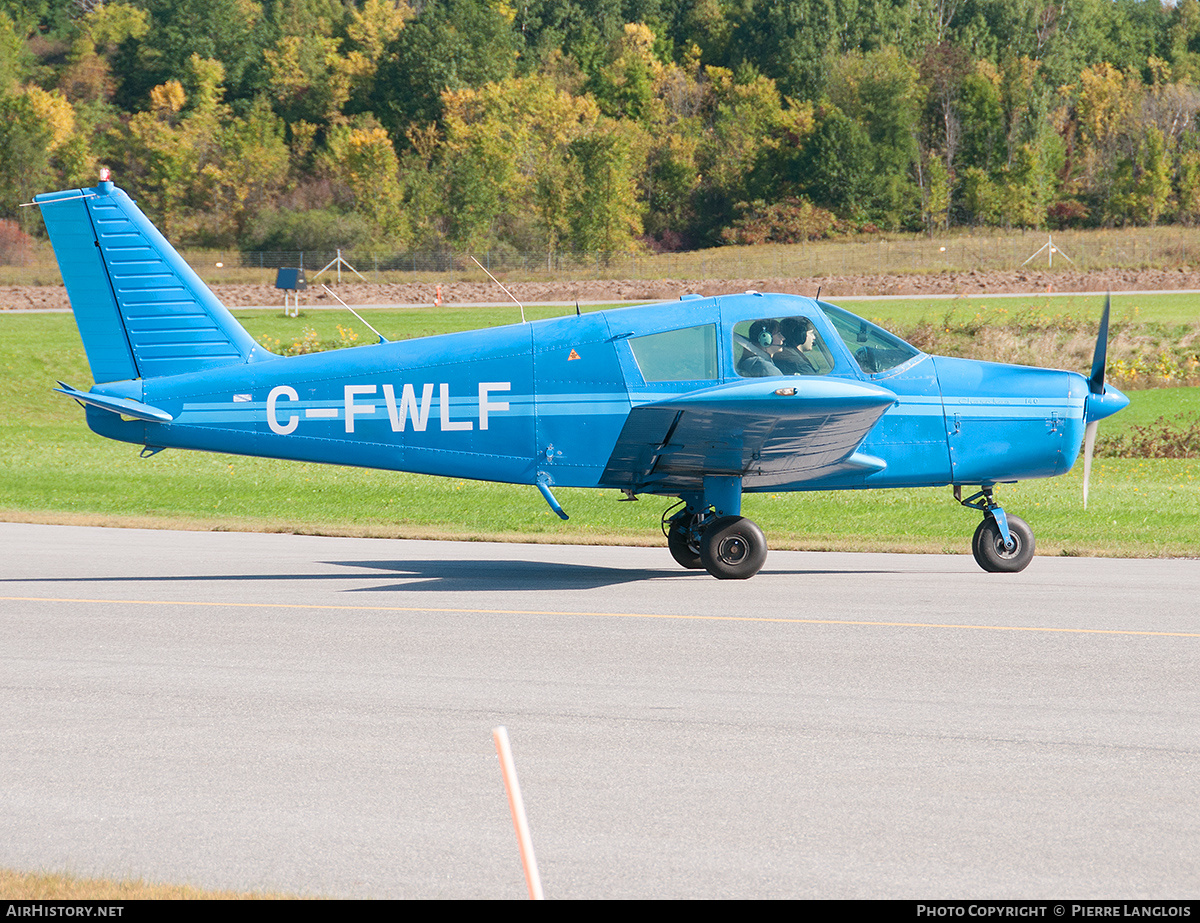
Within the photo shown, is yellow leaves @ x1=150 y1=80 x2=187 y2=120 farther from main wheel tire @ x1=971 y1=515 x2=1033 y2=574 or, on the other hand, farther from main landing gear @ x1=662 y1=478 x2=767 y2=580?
main wheel tire @ x1=971 y1=515 x2=1033 y2=574

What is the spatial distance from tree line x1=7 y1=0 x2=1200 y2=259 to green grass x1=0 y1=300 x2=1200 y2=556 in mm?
58026

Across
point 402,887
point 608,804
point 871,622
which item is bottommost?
point 402,887

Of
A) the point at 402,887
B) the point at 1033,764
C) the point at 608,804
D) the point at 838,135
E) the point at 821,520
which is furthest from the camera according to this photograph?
the point at 838,135

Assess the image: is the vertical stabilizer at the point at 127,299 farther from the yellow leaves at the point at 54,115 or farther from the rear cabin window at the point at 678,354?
the yellow leaves at the point at 54,115

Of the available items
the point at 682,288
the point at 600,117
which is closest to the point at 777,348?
the point at 682,288

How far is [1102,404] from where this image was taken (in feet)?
40.1

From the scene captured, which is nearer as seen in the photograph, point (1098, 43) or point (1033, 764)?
point (1033, 764)

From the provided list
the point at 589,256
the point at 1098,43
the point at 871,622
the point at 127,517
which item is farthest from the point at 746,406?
the point at 1098,43

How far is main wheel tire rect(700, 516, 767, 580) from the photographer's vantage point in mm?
12008

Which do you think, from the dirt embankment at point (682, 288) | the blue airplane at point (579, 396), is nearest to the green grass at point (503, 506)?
the blue airplane at point (579, 396)

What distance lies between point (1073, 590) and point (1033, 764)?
5539 millimetres

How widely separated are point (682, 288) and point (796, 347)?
4950 cm

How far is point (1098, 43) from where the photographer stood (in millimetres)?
113750
